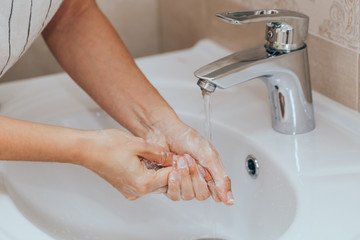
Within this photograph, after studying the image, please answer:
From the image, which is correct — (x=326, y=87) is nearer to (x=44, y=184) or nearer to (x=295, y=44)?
(x=295, y=44)

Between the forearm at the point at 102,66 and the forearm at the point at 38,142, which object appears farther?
the forearm at the point at 102,66

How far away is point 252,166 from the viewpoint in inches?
30.7

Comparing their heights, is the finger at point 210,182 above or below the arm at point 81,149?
below

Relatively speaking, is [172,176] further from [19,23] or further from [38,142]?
[19,23]

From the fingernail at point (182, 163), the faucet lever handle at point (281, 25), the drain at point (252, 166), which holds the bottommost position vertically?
the drain at point (252, 166)

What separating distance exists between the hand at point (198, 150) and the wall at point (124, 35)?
20.3 inches

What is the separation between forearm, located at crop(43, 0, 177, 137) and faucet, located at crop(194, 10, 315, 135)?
0.11 m

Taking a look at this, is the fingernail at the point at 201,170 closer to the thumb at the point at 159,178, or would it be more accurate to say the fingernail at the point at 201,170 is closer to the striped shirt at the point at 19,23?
the thumb at the point at 159,178

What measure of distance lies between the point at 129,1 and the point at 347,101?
608mm

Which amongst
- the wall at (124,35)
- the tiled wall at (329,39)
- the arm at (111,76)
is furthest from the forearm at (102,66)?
the wall at (124,35)

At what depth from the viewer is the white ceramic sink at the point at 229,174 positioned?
0.63 meters

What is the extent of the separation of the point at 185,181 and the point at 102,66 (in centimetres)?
23

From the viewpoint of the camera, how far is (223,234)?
31.7 inches

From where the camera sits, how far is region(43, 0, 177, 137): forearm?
78 cm
